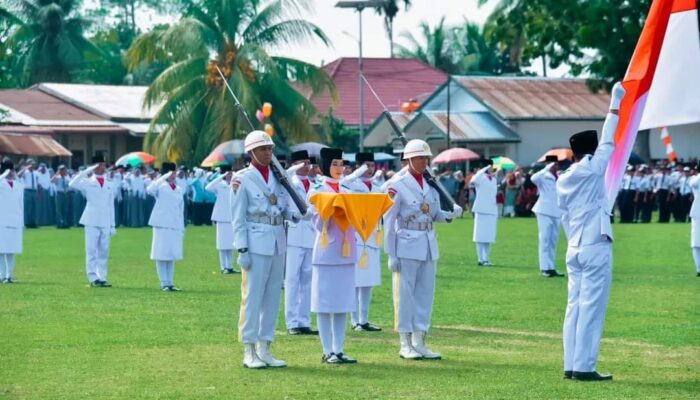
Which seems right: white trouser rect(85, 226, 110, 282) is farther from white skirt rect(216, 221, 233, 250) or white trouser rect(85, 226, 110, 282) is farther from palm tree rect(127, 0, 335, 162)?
palm tree rect(127, 0, 335, 162)

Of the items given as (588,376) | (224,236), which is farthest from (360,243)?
(224,236)

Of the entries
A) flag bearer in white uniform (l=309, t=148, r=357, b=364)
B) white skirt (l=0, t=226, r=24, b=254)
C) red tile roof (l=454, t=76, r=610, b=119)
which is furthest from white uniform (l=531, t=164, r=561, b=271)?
red tile roof (l=454, t=76, r=610, b=119)

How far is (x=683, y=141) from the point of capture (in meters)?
63.5

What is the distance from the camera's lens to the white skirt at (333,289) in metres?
13.5

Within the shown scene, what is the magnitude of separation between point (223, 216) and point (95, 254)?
3.49 m

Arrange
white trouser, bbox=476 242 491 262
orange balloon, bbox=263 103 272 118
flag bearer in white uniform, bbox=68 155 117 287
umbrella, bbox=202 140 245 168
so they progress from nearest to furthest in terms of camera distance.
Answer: flag bearer in white uniform, bbox=68 155 117 287 < white trouser, bbox=476 242 491 262 < umbrella, bbox=202 140 245 168 < orange balloon, bbox=263 103 272 118

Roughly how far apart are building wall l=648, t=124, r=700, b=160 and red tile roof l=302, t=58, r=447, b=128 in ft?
40.2

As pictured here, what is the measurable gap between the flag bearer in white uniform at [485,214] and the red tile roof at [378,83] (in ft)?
125

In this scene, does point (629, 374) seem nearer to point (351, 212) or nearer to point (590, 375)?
point (590, 375)

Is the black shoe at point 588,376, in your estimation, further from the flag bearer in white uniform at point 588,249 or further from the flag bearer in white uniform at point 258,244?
the flag bearer in white uniform at point 258,244

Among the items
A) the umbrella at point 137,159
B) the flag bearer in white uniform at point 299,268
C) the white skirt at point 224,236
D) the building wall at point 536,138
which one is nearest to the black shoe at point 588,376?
the flag bearer in white uniform at point 299,268

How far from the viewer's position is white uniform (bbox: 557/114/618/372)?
40.5 feet

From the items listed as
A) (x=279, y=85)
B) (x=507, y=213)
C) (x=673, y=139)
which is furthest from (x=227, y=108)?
(x=673, y=139)

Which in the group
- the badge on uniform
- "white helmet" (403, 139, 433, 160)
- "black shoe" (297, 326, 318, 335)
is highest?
"white helmet" (403, 139, 433, 160)
